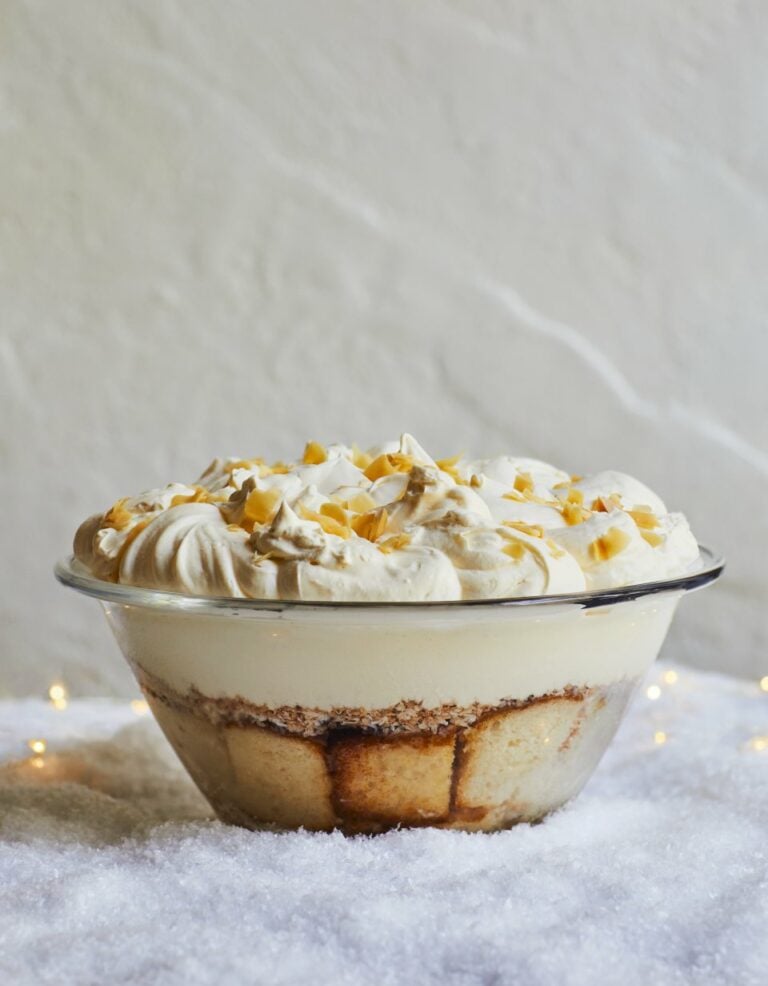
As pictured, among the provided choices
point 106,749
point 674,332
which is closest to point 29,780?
point 106,749

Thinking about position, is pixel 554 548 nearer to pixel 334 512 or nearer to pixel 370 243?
pixel 334 512

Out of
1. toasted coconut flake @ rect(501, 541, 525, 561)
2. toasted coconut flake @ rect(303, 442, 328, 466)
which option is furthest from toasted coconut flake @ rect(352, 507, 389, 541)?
toasted coconut flake @ rect(303, 442, 328, 466)

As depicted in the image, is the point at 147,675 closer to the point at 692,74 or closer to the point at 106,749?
the point at 106,749

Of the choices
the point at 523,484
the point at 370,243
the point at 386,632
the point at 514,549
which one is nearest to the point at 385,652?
the point at 386,632

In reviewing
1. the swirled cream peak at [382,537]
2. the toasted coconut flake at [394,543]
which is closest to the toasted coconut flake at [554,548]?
the swirled cream peak at [382,537]

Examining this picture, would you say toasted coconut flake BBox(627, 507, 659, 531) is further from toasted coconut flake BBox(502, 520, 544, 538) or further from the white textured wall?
the white textured wall

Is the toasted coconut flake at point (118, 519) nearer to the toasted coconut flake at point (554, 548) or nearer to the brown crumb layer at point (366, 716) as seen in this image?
the brown crumb layer at point (366, 716)
